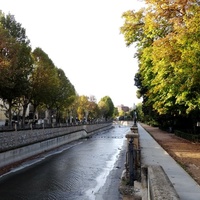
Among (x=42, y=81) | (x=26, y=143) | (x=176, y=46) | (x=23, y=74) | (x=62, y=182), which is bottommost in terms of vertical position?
(x=62, y=182)

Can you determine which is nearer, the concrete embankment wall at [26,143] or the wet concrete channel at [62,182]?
the wet concrete channel at [62,182]

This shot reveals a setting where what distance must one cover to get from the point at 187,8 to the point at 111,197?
36.8 feet

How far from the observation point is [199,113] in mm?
29109

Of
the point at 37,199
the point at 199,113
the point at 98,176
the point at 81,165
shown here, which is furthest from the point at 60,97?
the point at 37,199

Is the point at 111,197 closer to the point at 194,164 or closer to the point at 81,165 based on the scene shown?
the point at 194,164

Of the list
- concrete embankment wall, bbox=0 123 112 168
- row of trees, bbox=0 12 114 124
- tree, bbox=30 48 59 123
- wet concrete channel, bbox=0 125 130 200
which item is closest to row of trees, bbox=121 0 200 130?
wet concrete channel, bbox=0 125 130 200

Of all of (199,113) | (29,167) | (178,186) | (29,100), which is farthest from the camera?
(29,100)

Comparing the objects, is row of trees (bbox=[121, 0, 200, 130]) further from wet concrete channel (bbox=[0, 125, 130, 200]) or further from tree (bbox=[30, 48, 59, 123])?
tree (bbox=[30, 48, 59, 123])

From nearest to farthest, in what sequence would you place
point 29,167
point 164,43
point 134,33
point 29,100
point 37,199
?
point 37,199
point 164,43
point 29,167
point 134,33
point 29,100

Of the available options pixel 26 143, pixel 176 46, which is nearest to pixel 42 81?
pixel 26 143

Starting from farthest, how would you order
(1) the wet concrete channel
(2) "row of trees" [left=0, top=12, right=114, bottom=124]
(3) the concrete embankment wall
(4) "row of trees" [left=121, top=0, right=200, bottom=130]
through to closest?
(2) "row of trees" [left=0, top=12, right=114, bottom=124] → (3) the concrete embankment wall → (4) "row of trees" [left=121, top=0, right=200, bottom=130] → (1) the wet concrete channel

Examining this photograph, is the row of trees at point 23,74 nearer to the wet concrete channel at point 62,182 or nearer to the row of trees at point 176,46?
the wet concrete channel at point 62,182

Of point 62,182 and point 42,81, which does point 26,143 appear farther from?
point 42,81

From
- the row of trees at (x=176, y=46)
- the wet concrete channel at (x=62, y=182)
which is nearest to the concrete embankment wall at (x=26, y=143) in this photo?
the wet concrete channel at (x=62, y=182)
